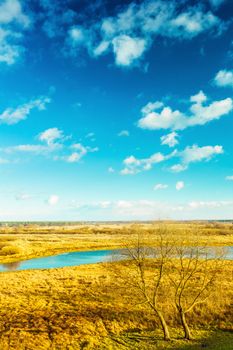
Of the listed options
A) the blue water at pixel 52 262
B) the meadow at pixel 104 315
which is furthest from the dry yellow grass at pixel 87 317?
the blue water at pixel 52 262

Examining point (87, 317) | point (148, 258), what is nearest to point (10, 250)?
point (87, 317)

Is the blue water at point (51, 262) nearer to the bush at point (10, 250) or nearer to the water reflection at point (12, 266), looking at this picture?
the water reflection at point (12, 266)

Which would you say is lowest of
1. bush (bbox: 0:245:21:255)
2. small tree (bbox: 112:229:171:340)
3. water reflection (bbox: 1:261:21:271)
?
water reflection (bbox: 1:261:21:271)

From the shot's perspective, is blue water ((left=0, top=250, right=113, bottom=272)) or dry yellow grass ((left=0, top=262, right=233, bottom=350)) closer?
dry yellow grass ((left=0, top=262, right=233, bottom=350))

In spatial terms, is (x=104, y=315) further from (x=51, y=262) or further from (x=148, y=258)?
(x=51, y=262)

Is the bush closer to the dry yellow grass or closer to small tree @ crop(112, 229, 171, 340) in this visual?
the dry yellow grass

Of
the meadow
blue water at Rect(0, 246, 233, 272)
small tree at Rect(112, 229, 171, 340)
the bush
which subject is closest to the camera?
small tree at Rect(112, 229, 171, 340)

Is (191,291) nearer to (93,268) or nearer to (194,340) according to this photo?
(194,340)

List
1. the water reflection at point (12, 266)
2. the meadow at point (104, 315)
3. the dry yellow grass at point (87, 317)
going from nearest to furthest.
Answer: the meadow at point (104, 315)
the dry yellow grass at point (87, 317)
the water reflection at point (12, 266)

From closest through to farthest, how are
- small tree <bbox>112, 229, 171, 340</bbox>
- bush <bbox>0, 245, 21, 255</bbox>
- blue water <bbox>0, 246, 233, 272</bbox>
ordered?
small tree <bbox>112, 229, 171, 340</bbox> → blue water <bbox>0, 246, 233, 272</bbox> → bush <bbox>0, 245, 21, 255</bbox>

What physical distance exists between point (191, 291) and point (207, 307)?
24.9 ft

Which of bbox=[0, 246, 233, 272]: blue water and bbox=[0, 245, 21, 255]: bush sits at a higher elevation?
bbox=[0, 245, 21, 255]: bush

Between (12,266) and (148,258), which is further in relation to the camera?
(12,266)

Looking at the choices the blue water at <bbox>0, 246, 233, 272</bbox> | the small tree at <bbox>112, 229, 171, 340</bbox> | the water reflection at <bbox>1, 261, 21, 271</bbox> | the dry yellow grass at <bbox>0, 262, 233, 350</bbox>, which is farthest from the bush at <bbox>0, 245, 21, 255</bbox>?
the small tree at <bbox>112, 229, 171, 340</bbox>
